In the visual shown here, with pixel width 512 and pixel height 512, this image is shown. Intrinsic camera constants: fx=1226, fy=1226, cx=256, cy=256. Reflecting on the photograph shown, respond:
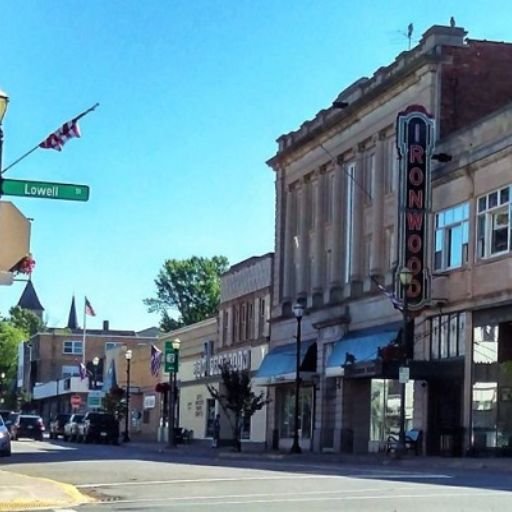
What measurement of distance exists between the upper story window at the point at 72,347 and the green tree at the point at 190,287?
8355 millimetres

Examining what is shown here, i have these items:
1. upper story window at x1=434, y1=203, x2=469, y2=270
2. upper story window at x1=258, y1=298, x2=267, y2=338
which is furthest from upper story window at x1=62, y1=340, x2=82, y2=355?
upper story window at x1=434, y1=203, x2=469, y2=270

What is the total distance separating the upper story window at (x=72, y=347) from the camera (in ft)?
392

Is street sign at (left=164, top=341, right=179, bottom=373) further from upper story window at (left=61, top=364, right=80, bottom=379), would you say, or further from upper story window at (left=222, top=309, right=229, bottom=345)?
upper story window at (left=61, top=364, right=80, bottom=379)

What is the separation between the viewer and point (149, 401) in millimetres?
80062

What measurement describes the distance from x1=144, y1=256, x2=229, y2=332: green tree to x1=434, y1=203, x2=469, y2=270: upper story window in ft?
249

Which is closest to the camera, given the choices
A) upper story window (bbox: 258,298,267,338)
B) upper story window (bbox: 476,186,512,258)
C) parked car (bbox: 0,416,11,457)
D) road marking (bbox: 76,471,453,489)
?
road marking (bbox: 76,471,453,489)

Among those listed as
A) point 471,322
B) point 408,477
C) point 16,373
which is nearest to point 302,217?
point 471,322

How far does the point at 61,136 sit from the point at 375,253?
29.0 metres

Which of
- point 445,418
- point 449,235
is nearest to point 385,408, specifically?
point 445,418

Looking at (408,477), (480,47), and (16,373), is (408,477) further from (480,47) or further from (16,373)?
(16,373)

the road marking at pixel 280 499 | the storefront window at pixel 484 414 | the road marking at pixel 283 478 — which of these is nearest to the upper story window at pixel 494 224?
the storefront window at pixel 484 414

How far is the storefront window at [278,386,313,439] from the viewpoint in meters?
52.8

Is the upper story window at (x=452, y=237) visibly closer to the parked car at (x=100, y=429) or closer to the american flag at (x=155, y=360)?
the parked car at (x=100, y=429)

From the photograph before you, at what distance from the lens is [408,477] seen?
2478 cm
